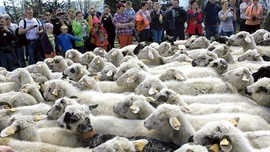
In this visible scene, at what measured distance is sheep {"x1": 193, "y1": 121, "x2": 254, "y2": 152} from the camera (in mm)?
4322

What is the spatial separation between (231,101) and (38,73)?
16.7 ft

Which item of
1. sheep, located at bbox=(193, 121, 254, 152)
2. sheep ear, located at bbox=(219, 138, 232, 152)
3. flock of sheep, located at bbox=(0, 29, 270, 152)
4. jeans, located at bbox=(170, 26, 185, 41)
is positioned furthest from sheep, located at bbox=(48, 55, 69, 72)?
jeans, located at bbox=(170, 26, 185, 41)

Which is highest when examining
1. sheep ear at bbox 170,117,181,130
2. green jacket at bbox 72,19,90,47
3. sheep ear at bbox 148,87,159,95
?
green jacket at bbox 72,19,90,47

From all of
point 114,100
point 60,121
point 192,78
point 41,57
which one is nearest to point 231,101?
point 192,78

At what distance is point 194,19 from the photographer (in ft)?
51.2

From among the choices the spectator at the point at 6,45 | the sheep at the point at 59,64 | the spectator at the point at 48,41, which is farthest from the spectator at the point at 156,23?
the sheep at the point at 59,64

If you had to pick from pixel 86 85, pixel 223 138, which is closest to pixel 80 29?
pixel 86 85

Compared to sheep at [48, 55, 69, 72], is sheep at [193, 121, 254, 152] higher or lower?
lower

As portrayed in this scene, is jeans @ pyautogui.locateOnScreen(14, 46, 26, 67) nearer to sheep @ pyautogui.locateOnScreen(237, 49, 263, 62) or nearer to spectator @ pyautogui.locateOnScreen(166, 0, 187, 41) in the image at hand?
spectator @ pyautogui.locateOnScreen(166, 0, 187, 41)

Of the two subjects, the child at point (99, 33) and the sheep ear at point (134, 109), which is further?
the child at point (99, 33)

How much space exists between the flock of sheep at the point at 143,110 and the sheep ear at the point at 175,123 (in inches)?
0.5

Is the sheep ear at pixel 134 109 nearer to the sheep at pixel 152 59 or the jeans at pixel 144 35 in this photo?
the sheep at pixel 152 59

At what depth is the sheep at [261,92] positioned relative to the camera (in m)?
6.32

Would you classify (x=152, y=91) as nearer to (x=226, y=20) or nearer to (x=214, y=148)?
(x=214, y=148)
